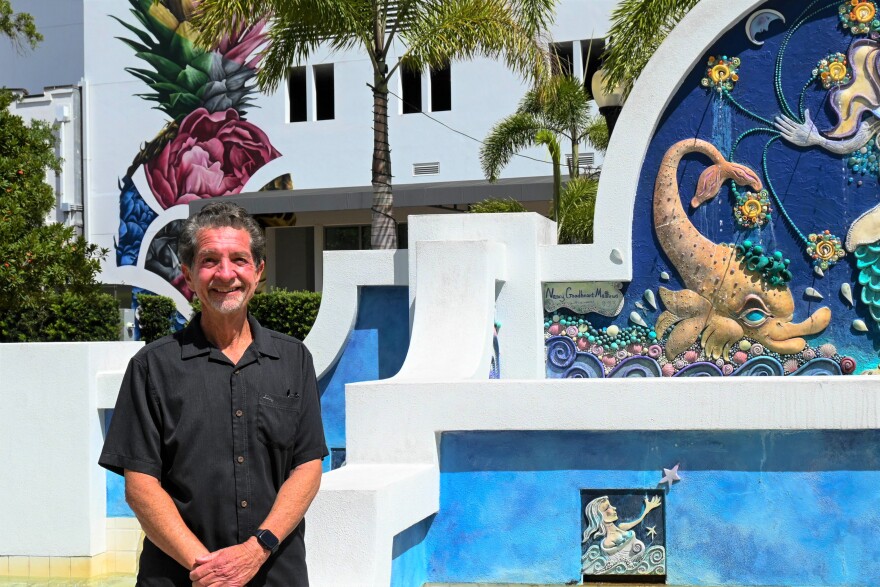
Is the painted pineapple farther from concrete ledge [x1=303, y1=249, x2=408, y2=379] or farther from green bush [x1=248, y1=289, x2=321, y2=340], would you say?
concrete ledge [x1=303, y1=249, x2=408, y2=379]

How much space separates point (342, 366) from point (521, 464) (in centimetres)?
321

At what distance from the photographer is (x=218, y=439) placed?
3557 mm

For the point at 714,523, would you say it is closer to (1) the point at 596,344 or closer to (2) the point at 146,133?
(1) the point at 596,344

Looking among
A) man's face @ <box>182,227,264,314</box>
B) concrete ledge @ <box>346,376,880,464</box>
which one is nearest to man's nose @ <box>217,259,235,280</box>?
man's face @ <box>182,227,264,314</box>

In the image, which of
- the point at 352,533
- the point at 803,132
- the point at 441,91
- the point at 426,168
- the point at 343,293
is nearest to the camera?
the point at 352,533

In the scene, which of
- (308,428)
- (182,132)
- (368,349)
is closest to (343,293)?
(368,349)

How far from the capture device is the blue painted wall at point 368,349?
9656mm

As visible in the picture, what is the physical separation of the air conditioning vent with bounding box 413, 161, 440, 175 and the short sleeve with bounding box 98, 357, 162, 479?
76.8 ft

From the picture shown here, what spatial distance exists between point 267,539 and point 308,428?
40cm

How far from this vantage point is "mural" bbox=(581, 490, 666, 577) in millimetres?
6742

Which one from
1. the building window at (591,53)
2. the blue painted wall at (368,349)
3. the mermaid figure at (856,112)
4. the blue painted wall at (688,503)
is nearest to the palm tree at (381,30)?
the blue painted wall at (368,349)

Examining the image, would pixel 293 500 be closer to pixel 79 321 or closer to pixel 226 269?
pixel 226 269

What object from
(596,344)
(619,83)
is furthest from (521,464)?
(619,83)

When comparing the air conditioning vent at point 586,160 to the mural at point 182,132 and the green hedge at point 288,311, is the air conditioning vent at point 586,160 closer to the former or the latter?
the mural at point 182,132
